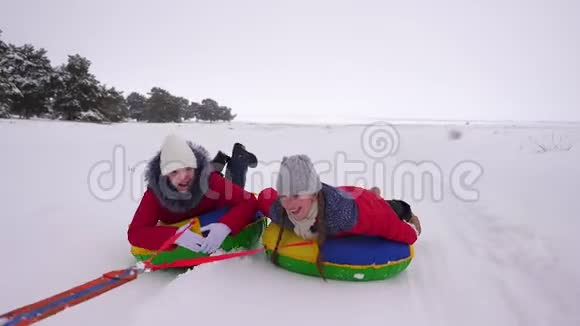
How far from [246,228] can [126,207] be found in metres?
2.11

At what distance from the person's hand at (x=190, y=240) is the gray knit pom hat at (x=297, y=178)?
0.72 metres

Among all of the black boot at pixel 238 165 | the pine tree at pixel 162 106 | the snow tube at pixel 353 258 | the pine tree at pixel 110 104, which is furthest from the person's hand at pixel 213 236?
the pine tree at pixel 162 106

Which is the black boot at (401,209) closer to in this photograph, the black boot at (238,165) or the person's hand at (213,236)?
the person's hand at (213,236)

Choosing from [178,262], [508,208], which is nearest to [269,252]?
[178,262]

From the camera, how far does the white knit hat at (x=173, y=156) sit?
7.30 feet

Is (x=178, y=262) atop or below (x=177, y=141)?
below

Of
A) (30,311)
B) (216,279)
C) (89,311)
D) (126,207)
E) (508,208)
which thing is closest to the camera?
(30,311)

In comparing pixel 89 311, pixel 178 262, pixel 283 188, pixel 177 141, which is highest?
pixel 177 141

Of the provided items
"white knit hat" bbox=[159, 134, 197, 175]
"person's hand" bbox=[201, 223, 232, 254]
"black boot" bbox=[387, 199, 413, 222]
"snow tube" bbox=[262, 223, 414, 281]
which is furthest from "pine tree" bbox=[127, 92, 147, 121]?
"snow tube" bbox=[262, 223, 414, 281]

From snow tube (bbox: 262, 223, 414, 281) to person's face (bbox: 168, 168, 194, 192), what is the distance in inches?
30.6

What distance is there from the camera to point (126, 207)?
405cm

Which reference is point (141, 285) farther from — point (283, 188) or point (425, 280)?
point (425, 280)

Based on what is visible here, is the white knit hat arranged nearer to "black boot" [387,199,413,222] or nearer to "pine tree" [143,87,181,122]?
"black boot" [387,199,413,222]

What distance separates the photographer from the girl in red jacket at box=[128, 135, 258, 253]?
7.34ft
